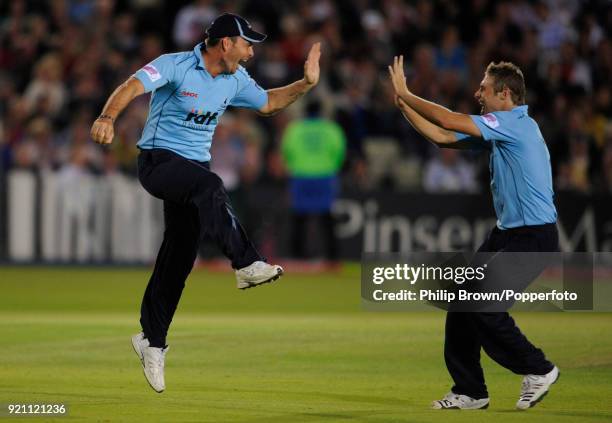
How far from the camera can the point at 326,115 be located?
73.0 feet

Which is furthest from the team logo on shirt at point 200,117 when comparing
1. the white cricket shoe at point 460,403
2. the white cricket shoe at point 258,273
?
the white cricket shoe at point 460,403

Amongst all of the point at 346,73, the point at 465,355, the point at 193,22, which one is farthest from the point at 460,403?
the point at 193,22

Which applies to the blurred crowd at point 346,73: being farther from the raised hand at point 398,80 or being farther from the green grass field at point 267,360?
the raised hand at point 398,80

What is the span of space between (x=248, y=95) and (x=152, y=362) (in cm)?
216

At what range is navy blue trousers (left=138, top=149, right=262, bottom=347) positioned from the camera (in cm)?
934

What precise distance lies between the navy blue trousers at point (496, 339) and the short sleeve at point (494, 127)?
635 mm

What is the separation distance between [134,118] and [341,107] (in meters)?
3.32

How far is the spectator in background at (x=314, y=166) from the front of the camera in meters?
20.7

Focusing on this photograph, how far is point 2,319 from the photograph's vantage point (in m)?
14.7

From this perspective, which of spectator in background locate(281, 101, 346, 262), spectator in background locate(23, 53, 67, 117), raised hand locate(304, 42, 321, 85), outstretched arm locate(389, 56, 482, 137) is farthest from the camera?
spectator in background locate(23, 53, 67, 117)

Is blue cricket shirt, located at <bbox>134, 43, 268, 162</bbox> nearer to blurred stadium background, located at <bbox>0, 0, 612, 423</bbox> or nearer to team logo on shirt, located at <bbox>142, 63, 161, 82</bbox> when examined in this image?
team logo on shirt, located at <bbox>142, 63, 161, 82</bbox>

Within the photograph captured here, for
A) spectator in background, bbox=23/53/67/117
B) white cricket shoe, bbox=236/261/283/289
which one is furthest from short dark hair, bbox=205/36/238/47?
spectator in background, bbox=23/53/67/117

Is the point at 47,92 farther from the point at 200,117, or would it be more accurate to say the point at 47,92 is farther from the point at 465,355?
the point at 465,355

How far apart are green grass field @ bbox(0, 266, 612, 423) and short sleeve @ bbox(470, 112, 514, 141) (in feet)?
5.94
